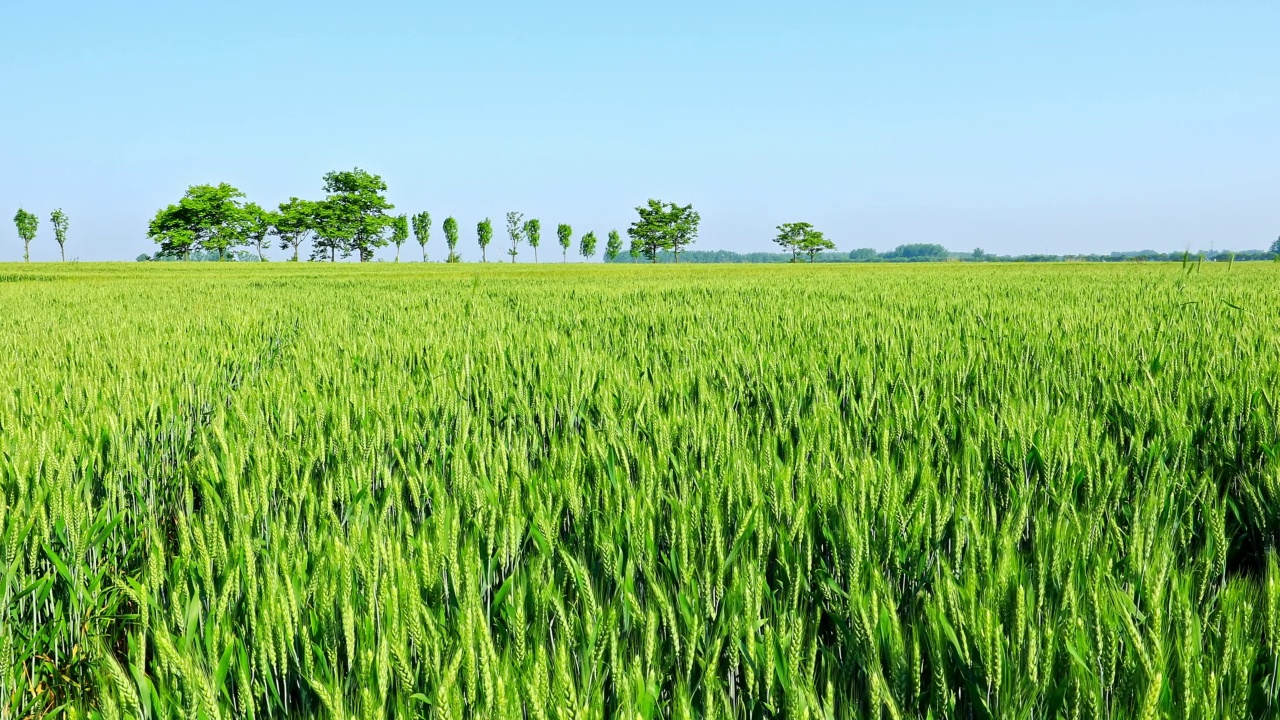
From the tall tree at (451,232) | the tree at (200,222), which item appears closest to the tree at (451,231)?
the tall tree at (451,232)

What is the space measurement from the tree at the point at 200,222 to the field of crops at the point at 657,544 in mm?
68967

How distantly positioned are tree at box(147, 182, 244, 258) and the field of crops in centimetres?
6897

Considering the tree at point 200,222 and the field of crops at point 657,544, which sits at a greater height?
the tree at point 200,222

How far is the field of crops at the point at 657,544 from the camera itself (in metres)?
0.93

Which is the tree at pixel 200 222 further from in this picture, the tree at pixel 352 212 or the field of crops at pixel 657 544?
the field of crops at pixel 657 544

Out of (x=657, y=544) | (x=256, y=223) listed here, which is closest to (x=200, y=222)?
(x=256, y=223)

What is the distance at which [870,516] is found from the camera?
148cm

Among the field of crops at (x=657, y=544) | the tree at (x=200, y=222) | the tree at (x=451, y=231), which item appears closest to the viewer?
the field of crops at (x=657, y=544)

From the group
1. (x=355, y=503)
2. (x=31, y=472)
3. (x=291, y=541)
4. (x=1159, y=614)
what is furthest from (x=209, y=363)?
(x=1159, y=614)

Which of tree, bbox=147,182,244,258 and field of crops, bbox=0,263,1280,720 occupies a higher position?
tree, bbox=147,182,244,258

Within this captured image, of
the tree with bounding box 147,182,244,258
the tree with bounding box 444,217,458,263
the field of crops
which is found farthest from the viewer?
the tree with bounding box 444,217,458,263

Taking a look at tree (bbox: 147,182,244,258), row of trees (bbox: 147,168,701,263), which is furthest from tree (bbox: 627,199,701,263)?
tree (bbox: 147,182,244,258)

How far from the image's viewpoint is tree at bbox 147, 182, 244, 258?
62.5 meters

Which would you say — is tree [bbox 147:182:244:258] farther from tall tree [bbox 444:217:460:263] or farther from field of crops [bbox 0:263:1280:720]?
field of crops [bbox 0:263:1280:720]
